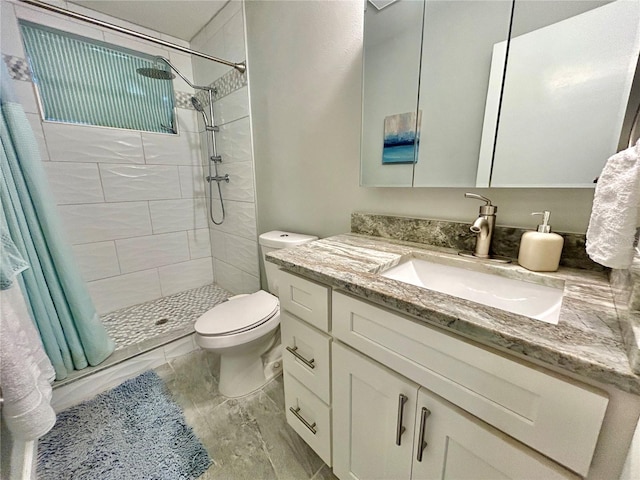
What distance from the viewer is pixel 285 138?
154 cm

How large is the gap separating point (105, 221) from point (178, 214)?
0.50m

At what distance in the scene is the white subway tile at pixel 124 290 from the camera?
1931 mm

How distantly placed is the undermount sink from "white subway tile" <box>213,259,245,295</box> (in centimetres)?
→ 158

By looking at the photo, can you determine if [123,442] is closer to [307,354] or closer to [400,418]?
[307,354]

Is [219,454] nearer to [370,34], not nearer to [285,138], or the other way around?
[285,138]

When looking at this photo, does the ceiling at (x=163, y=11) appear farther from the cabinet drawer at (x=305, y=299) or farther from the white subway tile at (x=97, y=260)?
the cabinet drawer at (x=305, y=299)

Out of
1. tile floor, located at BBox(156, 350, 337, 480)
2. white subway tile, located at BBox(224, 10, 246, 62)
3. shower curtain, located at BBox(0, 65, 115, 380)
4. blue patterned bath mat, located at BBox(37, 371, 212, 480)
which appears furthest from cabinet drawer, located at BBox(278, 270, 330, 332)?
white subway tile, located at BBox(224, 10, 246, 62)

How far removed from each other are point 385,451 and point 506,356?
0.47m

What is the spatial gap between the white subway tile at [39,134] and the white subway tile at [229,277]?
1.35 m

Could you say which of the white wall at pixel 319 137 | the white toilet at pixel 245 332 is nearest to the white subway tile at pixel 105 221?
the white wall at pixel 319 137

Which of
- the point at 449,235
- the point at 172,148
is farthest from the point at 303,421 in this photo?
the point at 172,148

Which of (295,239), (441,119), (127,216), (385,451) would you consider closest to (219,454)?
(385,451)


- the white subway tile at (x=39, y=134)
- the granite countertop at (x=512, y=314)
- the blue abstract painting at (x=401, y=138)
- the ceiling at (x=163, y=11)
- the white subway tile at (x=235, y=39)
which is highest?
the ceiling at (x=163, y=11)

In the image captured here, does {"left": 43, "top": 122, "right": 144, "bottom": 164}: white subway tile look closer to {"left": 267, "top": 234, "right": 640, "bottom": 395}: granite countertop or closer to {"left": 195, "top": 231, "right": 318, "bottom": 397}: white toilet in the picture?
{"left": 195, "top": 231, "right": 318, "bottom": 397}: white toilet
